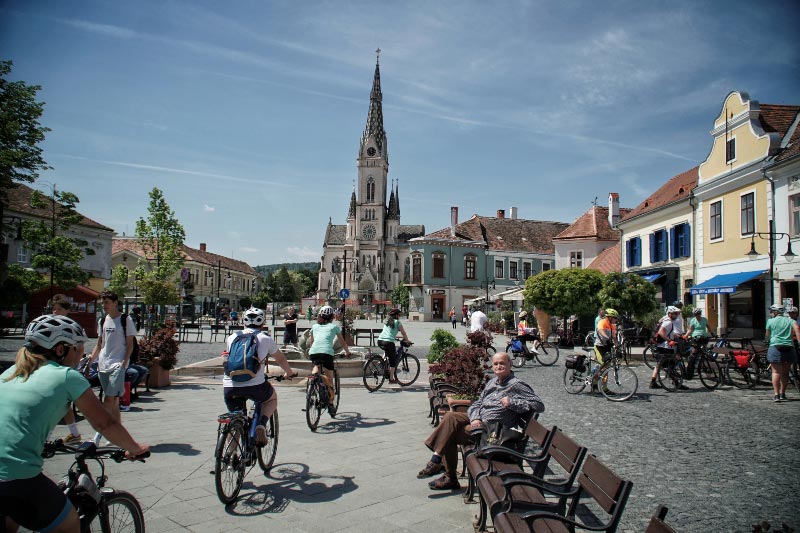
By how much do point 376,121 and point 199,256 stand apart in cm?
4680

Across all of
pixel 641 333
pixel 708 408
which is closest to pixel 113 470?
pixel 708 408

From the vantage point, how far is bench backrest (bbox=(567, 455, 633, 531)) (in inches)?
121

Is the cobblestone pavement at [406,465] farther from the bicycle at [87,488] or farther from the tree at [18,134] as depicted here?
the tree at [18,134]

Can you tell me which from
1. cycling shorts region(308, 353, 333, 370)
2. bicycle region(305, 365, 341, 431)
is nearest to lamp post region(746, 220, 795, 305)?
cycling shorts region(308, 353, 333, 370)

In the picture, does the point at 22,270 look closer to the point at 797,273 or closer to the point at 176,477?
the point at 176,477

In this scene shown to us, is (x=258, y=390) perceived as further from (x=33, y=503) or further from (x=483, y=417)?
(x=33, y=503)

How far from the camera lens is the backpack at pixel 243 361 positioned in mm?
5508

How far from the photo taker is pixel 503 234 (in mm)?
59250

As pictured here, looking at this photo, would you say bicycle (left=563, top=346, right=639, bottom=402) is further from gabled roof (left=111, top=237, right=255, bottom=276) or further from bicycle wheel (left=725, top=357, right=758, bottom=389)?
gabled roof (left=111, top=237, right=255, bottom=276)

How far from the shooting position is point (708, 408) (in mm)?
9961

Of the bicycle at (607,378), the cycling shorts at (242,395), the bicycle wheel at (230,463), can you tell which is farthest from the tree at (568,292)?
the bicycle wheel at (230,463)

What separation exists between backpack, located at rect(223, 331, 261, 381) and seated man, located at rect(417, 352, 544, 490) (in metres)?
Answer: 1.96

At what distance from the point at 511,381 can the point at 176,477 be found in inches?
144

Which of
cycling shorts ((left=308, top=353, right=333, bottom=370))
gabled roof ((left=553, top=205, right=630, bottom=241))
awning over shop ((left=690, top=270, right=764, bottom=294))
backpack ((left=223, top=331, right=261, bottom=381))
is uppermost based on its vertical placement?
gabled roof ((left=553, top=205, right=630, bottom=241))
